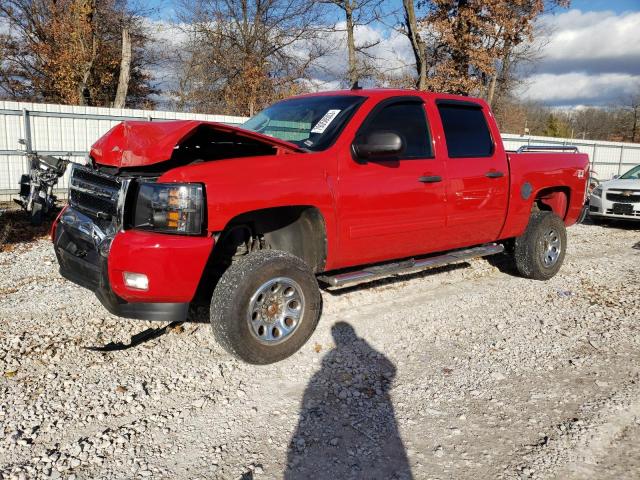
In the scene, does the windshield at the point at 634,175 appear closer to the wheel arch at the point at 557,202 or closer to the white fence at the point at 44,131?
the wheel arch at the point at 557,202

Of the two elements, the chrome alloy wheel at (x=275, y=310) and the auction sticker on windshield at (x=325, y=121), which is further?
the auction sticker on windshield at (x=325, y=121)

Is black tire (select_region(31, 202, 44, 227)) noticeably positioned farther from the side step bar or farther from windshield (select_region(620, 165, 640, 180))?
windshield (select_region(620, 165, 640, 180))

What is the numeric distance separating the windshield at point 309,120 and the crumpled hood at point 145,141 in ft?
1.58

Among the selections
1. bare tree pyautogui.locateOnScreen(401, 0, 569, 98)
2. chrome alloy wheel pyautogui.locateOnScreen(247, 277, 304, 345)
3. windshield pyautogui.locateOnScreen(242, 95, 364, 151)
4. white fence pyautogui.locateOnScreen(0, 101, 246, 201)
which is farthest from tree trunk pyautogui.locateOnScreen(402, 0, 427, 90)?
chrome alloy wheel pyautogui.locateOnScreen(247, 277, 304, 345)

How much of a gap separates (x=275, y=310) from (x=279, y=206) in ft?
2.50

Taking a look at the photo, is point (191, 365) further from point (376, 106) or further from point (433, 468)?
point (376, 106)

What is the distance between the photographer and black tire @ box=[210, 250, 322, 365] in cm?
353

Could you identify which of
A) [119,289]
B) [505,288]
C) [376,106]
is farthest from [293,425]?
[505,288]

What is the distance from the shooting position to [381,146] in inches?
157

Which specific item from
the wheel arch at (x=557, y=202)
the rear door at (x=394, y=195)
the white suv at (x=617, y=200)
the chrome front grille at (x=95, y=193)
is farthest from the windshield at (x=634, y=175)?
the chrome front grille at (x=95, y=193)

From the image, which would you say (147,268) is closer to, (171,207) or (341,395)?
(171,207)

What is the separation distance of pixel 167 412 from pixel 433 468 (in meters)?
1.59

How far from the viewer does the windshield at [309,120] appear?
4.26 meters

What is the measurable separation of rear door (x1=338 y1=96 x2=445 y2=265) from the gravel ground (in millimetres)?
733
